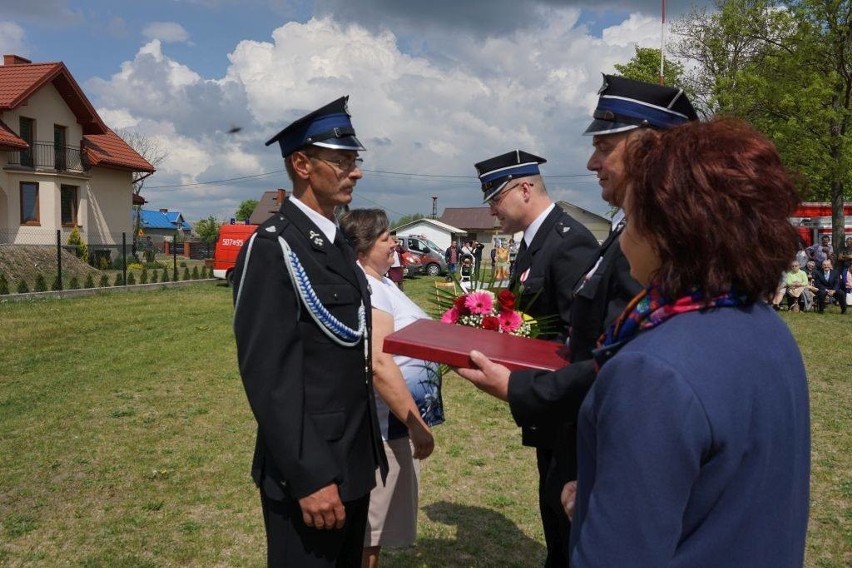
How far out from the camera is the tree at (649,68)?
30.9 metres

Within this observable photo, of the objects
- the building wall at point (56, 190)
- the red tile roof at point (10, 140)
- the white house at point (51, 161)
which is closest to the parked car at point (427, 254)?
the white house at point (51, 161)

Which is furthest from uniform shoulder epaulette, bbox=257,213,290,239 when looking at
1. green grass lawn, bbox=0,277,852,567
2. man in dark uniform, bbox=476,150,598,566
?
green grass lawn, bbox=0,277,852,567

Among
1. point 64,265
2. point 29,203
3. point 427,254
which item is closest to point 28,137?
point 29,203

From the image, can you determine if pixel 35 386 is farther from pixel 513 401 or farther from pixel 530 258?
pixel 513 401

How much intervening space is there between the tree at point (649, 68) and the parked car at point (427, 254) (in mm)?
11853

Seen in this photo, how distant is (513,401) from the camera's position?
76.5 inches

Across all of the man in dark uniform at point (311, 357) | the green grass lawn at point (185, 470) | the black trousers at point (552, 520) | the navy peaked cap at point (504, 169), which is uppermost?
the navy peaked cap at point (504, 169)

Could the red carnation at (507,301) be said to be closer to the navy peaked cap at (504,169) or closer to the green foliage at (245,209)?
the navy peaked cap at (504,169)

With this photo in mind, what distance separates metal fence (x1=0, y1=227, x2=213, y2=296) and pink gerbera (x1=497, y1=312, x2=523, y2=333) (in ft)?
60.5

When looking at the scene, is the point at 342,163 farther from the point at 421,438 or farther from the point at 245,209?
the point at 245,209

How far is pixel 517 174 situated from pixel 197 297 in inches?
719

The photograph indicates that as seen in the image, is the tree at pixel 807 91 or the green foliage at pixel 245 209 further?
the green foliage at pixel 245 209

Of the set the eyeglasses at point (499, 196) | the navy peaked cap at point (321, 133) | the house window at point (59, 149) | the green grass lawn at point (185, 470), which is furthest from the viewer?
the house window at point (59, 149)

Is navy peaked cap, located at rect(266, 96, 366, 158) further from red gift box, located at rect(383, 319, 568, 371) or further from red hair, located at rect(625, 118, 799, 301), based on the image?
red hair, located at rect(625, 118, 799, 301)
